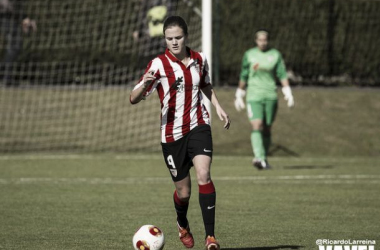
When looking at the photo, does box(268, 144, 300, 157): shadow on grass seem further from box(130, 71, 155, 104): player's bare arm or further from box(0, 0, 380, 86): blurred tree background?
A: box(130, 71, 155, 104): player's bare arm

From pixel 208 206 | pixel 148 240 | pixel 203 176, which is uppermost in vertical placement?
pixel 203 176

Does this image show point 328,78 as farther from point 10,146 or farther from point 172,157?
point 172,157

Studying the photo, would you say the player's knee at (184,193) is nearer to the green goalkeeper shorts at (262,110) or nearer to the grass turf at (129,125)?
the green goalkeeper shorts at (262,110)

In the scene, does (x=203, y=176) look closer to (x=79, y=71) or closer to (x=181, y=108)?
(x=181, y=108)

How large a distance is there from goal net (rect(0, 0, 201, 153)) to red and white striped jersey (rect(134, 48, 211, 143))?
10.0 meters

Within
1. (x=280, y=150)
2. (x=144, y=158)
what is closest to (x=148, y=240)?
(x=144, y=158)

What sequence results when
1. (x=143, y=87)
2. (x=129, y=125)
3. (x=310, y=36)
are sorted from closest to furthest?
(x=143, y=87) < (x=129, y=125) < (x=310, y=36)

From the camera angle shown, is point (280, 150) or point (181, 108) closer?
point (181, 108)

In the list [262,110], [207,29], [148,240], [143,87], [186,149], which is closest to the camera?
[148,240]

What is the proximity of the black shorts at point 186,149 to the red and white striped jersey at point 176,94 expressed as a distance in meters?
0.05

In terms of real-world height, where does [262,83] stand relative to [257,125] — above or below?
above

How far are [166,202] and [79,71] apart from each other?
9903mm

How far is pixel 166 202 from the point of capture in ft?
34.1

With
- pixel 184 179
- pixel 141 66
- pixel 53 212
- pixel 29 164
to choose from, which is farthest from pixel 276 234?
pixel 141 66
